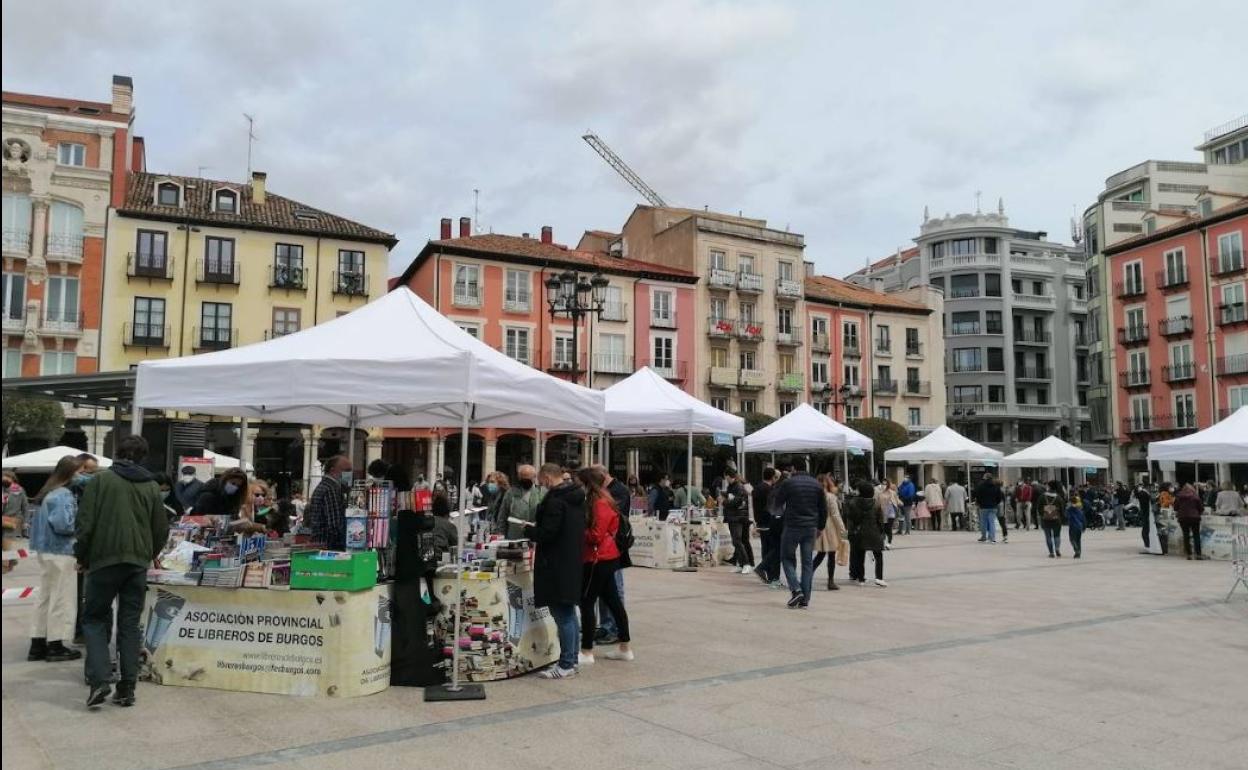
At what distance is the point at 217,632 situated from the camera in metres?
6.92

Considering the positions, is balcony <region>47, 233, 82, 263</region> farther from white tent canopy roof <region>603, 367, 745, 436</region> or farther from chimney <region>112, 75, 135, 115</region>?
white tent canopy roof <region>603, 367, 745, 436</region>

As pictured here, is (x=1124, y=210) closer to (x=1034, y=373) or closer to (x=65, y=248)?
(x=1034, y=373)

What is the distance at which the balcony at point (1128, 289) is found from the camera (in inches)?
2083

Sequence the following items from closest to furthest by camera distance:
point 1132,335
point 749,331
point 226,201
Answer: point 226,201 < point 749,331 < point 1132,335

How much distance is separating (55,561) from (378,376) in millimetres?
2973

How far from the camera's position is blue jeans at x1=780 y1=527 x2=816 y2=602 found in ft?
37.5

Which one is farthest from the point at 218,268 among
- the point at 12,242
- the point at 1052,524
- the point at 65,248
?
the point at 12,242

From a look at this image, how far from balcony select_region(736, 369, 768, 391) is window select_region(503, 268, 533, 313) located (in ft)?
41.2

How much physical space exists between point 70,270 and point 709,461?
30.3 m

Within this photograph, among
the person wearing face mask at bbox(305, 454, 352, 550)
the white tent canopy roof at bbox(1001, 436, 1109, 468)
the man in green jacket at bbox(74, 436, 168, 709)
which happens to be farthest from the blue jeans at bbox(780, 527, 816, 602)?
the white tent canopy roof at bbox(1001, 436, 1109, 468)

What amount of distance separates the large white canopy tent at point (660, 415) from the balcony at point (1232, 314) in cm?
4050

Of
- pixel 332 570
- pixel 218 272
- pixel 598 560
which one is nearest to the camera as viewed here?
pixel 332 570

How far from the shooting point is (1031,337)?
225 ft

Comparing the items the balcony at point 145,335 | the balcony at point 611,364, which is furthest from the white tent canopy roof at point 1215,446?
the balcony at point 145,335
